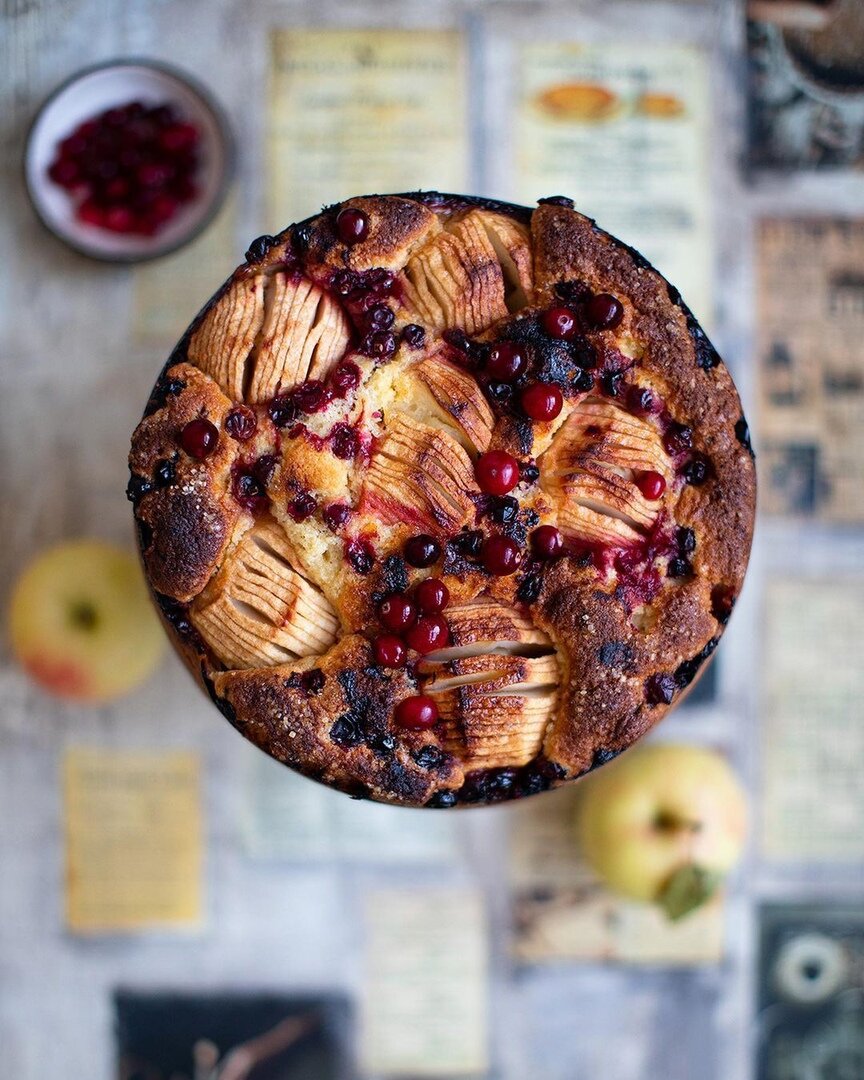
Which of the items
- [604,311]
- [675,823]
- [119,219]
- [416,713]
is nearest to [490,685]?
[416,713]

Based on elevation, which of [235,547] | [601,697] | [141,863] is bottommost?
[141,863]

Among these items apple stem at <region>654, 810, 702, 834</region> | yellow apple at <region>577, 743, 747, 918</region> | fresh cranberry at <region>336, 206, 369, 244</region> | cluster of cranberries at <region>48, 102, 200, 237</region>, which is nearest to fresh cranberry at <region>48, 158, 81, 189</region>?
cluster of cranberries at <region>48, 102, 200, 237</region>

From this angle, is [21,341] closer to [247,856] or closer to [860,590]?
[247,856]

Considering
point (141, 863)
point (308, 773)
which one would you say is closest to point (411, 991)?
point (141, 863)

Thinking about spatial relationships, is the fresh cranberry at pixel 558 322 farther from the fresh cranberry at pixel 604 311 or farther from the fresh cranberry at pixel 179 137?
the fresh cranberry at pixel 179 137

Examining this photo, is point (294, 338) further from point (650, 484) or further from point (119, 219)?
point (119, 219)
